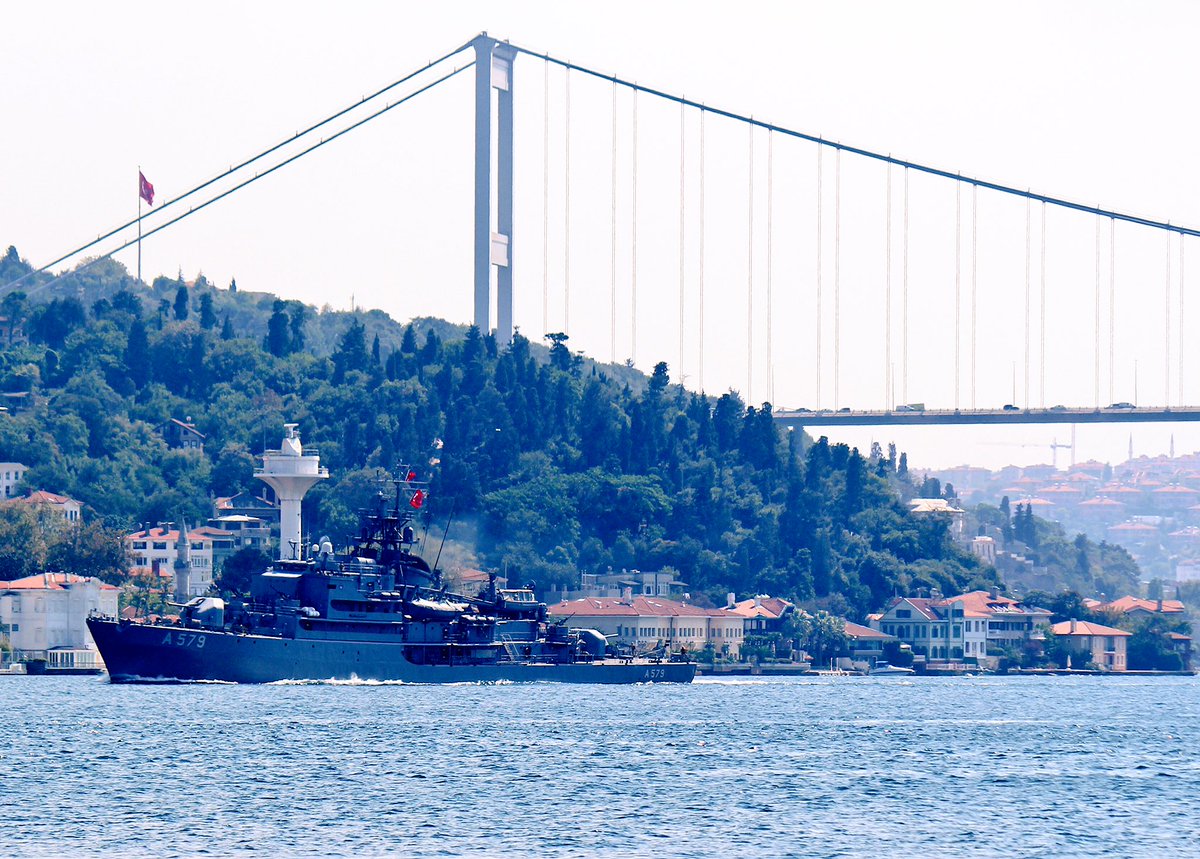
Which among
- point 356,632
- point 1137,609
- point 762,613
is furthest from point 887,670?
point 356,632

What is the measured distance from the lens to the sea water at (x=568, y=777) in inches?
1757

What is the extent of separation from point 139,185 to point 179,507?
2578 centimetres

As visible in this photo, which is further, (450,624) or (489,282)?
(489,282)

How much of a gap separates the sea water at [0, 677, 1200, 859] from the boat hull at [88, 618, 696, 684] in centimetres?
94

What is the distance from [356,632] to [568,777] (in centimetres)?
3297

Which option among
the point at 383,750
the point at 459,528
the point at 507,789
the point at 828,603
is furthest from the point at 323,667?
the point at 828,603

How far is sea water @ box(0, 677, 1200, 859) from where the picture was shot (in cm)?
4462

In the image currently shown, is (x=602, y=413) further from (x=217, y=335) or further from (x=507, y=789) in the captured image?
(x=507, y=789)

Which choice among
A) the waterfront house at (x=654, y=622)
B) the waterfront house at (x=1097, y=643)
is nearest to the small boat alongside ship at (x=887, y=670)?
the waterfront house at (x=654, y=622)

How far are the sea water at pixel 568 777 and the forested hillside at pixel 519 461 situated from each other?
65179 millimetres

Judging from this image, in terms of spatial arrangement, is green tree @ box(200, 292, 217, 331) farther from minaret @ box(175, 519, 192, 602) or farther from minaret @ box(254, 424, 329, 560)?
minaret @ box(254, 424, 329, 560)

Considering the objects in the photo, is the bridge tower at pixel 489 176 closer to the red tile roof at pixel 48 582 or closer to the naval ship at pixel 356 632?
the red tile roof at pixel 48 582

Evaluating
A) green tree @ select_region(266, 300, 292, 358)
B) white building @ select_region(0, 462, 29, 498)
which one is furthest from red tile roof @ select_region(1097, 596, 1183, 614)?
white building @ select_region(0, 462, 29, 498)

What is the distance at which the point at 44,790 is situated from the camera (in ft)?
168
